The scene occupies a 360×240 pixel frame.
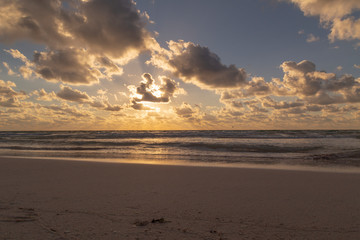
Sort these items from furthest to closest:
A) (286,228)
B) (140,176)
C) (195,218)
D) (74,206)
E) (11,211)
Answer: (140,176) → (74,206) → (11,211) → (195,218) → (286,228)

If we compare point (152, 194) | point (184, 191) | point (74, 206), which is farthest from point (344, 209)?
point (74, 206)

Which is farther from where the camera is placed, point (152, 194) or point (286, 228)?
point (152, 194)

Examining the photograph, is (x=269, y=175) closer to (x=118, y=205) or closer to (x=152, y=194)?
(x=152, y=194)

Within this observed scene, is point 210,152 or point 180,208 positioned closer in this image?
point 180,208

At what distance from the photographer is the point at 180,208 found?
4.77 m

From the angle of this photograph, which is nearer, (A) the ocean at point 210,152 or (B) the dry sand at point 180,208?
(B) the dry sand at point 180,208

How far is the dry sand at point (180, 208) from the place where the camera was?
12.0 feet

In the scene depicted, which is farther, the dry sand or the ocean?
the ocean

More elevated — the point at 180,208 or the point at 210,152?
the point at 180,208

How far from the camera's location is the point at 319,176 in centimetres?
832

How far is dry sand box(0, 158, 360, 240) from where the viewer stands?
12.0 feet

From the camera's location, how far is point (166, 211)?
15.1ft

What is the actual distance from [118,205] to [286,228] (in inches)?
149

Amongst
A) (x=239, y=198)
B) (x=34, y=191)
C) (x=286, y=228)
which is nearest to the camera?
(x=286, y=228)
